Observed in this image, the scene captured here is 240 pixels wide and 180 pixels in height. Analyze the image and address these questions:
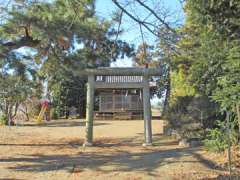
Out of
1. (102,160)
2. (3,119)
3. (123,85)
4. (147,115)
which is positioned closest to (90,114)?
(123,85)

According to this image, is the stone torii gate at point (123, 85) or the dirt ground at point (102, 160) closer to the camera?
the dirt ground at point (102, 160)

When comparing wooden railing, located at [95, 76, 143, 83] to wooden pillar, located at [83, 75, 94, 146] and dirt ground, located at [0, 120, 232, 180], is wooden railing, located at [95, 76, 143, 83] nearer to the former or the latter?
wooden pillar, located at [83, 75, 94, 146]

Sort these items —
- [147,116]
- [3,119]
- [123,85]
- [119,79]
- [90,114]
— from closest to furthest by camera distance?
1. [147,116]
2. [90,114]
3. [123,85]
4. [119,79]
5. [3,119]

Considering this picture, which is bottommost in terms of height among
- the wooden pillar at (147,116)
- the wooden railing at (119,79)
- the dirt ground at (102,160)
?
the dirt ground at (102,160)

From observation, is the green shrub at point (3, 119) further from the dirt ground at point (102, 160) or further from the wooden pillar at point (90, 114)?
the wooden pillar at point (90, 114)

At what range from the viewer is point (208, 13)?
26.8 ft

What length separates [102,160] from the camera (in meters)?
12.3

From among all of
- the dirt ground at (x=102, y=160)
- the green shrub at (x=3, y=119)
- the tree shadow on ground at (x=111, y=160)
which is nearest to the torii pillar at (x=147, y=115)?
the dirt ground at (x=102, y=160)

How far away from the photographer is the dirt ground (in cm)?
1021

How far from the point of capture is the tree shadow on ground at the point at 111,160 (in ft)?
36.0

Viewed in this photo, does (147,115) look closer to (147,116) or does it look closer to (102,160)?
(147,116)

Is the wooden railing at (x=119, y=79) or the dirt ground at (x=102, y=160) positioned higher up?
the wooden railing at (x=119, y=79)

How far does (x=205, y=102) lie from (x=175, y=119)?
2.68 metres

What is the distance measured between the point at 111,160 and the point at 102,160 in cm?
25
